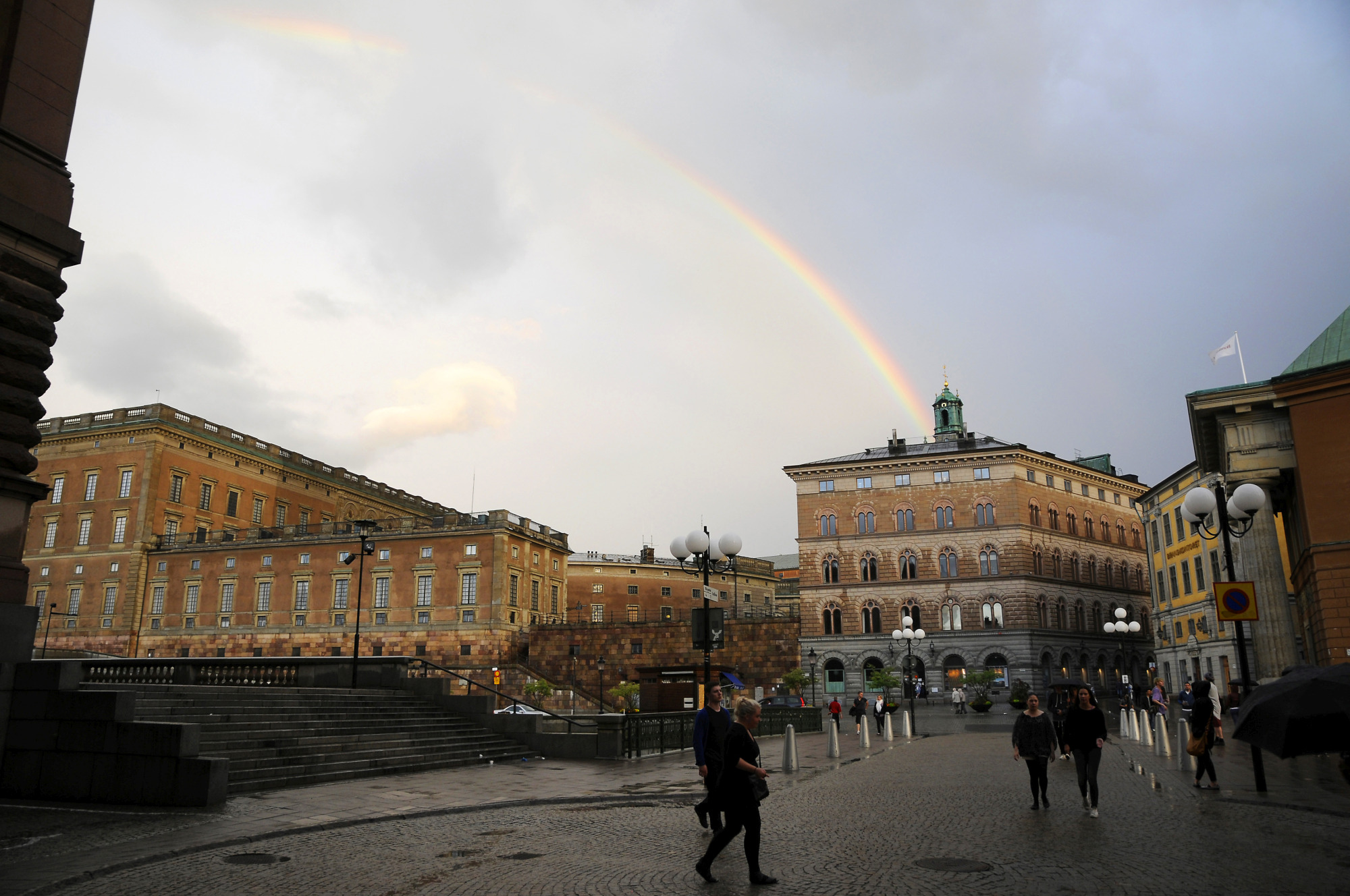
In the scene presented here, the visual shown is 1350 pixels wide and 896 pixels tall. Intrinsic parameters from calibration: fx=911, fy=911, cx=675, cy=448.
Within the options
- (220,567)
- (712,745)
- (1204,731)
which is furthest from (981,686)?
(220,567)

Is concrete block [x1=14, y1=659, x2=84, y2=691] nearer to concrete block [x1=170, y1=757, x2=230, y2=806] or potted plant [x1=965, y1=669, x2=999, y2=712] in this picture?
concrete block [x1=170, y1=757, x2=230, y2=806]

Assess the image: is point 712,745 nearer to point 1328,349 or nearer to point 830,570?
point 1328,349

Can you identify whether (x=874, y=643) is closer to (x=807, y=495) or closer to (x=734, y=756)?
(x=807, y=495)

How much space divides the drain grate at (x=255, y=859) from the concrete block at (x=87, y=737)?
4570 millimetres

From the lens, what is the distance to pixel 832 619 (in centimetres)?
6475

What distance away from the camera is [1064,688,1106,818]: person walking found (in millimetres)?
11766

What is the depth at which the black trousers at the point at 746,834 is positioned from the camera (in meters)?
8.05

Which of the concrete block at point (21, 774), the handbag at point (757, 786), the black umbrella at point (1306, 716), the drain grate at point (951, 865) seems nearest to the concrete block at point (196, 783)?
the concrete block at point (21, 774)

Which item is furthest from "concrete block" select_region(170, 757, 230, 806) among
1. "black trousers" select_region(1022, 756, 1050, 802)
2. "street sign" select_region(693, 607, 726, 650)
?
"black trousers" select_region(1022, 756, 1050, 802)

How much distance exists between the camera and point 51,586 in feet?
224

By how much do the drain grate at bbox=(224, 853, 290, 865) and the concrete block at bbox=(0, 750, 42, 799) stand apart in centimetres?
558

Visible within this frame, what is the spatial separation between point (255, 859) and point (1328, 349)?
2656 cm

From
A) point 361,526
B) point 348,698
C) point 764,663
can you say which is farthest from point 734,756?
point 764,663

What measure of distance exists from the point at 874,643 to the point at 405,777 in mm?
50294
